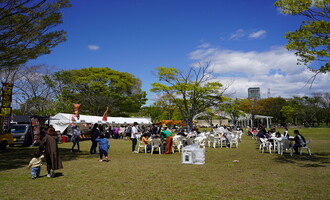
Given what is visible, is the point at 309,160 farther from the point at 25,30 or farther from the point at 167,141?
the point at 25,30

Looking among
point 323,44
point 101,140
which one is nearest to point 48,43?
point 101,140

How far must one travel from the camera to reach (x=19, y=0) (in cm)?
906

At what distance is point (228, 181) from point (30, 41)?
1009 centimetres

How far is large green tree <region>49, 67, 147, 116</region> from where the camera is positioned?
38.4 m

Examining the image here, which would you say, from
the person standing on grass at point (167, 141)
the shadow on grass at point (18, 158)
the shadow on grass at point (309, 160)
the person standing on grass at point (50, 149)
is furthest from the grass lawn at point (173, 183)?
the person standing on grass at point (167, 141)

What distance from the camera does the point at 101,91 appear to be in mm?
40531

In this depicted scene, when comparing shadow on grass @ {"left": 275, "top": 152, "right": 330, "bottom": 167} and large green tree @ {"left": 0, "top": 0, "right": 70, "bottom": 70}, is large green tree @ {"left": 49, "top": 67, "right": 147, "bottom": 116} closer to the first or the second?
large green tree @ {"left": 0, "top": 0, "right": 70, "bottom": 70}

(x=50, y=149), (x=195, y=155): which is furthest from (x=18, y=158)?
(x=195, y=155)

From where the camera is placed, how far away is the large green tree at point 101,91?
126 feet

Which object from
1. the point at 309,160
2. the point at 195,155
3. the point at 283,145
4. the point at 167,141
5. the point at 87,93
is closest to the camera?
the point at 195,155

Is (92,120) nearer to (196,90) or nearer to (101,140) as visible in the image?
(196,90)

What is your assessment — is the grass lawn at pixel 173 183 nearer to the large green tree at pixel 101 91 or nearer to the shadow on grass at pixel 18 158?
the shadow on grass at pixel 18 158

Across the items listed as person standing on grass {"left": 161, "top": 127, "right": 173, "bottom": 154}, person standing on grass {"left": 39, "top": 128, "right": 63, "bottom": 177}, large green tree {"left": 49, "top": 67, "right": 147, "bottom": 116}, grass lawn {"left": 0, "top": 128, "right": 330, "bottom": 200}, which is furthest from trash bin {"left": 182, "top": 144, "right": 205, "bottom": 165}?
large green tree {"left": 49, "top": 67, "right": 147, "bottom": 116}

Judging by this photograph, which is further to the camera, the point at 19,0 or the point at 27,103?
the point at 27,103
